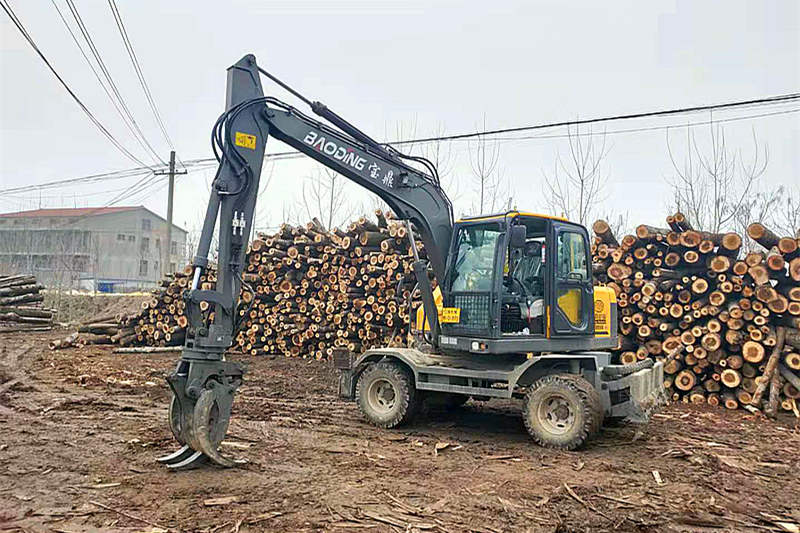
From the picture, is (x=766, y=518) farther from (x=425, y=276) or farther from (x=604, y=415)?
(x=425, y=276)

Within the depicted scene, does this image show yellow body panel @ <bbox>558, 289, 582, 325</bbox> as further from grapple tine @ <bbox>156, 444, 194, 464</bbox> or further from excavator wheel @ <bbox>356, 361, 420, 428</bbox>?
grapple tine @ <bbox>156, 444, 194, 464</bbox>

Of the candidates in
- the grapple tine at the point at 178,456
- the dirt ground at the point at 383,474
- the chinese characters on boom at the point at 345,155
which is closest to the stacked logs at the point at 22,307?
the dirt ground at the point at 383,474

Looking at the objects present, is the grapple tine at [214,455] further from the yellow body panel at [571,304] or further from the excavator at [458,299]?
the yellow body panel at [571,304]

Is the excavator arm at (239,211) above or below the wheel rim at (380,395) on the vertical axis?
above

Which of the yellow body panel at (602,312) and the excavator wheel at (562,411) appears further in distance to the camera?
the yellow body panel at (602,312)

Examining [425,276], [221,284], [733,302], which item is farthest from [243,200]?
[733,302]

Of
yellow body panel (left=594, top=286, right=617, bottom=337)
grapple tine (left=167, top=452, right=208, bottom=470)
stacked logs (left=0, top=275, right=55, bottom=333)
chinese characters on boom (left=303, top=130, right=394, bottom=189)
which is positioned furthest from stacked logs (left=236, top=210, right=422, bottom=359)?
stacked logs (left=0, top=275, right=55, bottom=333)

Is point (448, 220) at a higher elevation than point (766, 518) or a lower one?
higher

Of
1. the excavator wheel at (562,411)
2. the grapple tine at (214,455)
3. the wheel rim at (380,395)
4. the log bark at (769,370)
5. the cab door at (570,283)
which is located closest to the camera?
the grapple tine at (214,455)

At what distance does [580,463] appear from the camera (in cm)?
695

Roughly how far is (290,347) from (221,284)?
8465 millimetres

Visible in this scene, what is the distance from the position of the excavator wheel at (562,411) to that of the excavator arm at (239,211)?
63.0 inches

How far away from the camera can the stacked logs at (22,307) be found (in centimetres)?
2211

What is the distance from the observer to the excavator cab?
7977mm
